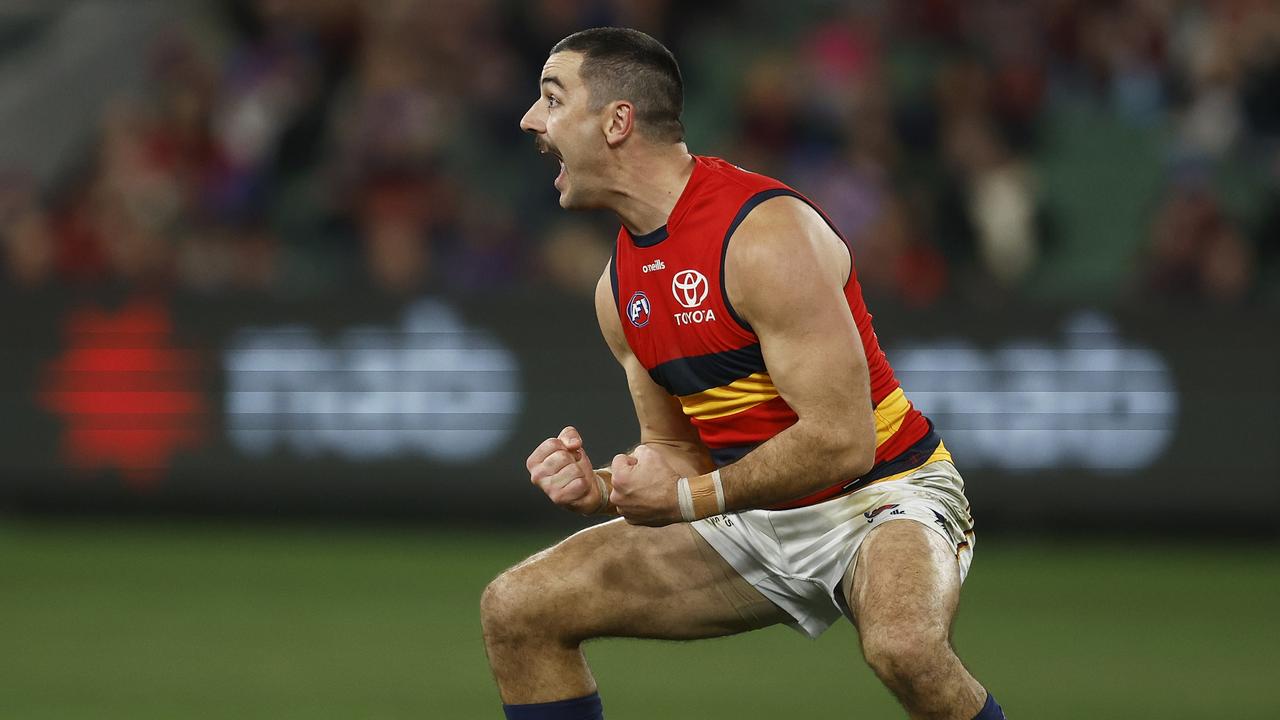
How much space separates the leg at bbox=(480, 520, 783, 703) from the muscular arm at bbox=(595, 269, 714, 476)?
0.76ft

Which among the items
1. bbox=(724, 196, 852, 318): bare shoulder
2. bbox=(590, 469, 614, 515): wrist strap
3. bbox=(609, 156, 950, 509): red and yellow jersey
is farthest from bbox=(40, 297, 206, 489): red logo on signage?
bbox=(724, 196, 852, 318): bare shoulder

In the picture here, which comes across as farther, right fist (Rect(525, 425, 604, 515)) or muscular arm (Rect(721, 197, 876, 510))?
right fist (Rect(525, 425, 604, 515))

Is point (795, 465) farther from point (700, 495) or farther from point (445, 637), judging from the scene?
point (445, 637)

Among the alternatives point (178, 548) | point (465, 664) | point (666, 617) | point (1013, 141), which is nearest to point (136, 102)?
point (178, 548)

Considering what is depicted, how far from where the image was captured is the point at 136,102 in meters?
16.0

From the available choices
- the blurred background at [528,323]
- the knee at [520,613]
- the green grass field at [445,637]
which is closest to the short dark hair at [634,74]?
the knee at [520,613]

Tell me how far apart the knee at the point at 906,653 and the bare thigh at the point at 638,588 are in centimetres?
83

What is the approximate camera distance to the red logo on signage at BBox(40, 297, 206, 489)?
12734 millimetres

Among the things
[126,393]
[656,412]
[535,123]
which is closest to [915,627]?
[656,412]

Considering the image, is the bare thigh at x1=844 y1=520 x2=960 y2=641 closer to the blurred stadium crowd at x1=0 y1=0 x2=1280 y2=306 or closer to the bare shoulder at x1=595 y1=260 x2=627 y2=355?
the bare shoulder at x1=595 y1=260 x2=627 y2=355

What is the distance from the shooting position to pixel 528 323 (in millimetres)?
12453

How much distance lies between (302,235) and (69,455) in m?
2.63

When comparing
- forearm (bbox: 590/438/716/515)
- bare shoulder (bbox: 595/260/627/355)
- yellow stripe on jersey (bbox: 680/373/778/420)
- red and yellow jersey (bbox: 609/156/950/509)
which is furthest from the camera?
forearm (bbox: 590/438/716/515)

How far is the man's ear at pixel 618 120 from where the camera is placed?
18.3 feet
